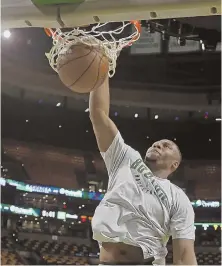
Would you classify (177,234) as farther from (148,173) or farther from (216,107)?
(216,107)

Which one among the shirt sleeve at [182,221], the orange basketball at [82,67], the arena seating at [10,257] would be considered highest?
the orange basketball at [82,67]

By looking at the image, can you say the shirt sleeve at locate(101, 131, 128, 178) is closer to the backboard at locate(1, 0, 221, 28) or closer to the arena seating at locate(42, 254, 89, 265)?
the backboard at locate(1, 0, 221, 28)

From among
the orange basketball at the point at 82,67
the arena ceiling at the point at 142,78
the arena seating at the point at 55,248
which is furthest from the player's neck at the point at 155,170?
the arena seating at the point at 55,248

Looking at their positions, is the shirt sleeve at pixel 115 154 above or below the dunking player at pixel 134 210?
above

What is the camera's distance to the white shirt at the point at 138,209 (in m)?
2.37

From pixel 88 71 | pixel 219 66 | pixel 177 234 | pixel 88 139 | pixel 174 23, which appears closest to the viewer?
pixel 88 71

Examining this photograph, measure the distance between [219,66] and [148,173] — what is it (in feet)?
36.7

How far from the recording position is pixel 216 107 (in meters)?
14.7

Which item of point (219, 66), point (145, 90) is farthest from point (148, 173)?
point (145, 90)

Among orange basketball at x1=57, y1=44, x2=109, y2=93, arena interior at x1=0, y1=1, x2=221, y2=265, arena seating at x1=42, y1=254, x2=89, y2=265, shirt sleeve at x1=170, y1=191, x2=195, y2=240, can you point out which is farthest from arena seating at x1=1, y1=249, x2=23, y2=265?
orange basketball at x1=57, y1=44, x2=109, y2=93

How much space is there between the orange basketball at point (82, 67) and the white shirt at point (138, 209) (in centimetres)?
36

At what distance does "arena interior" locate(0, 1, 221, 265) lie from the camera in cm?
1412

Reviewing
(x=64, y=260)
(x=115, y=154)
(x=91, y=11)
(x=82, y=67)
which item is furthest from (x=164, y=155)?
(x=64, y=260)

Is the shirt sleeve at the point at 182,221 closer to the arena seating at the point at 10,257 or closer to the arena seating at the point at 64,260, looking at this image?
the arena seating at the point at 10,257
